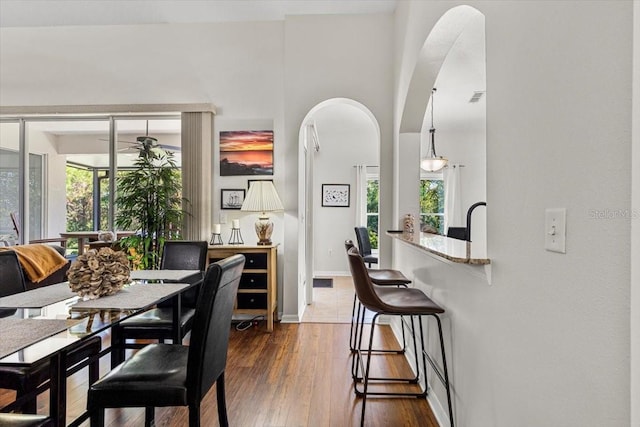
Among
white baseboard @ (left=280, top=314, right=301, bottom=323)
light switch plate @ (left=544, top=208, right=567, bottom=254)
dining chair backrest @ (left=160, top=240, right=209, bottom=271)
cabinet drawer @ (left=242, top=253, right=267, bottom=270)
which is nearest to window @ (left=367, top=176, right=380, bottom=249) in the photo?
white baseboard @ (left=280, top=314, right=301, bottom=323)

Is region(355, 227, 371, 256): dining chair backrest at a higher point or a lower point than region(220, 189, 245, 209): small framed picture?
lower

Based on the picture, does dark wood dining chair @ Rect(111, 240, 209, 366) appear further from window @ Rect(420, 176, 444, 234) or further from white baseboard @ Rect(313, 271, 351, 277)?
window @ Rect(420, 176, 444, 234)

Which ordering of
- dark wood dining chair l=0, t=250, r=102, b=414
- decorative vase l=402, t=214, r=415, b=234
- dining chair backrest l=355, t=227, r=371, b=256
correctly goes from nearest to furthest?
dark wood dining chair l=0, t=250, r=102, b=414
decorative vase l=402, t=214, r=415, b=234
dining chair backrest l=355, t=227, r=371, b=256

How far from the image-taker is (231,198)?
12.8ft

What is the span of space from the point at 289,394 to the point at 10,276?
1.83 m

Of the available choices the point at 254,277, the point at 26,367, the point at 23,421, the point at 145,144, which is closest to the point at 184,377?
→ the point at 23,421

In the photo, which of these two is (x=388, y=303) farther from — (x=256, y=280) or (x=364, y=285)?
(x=256, y=280)

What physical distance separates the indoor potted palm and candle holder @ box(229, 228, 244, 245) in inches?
23.4

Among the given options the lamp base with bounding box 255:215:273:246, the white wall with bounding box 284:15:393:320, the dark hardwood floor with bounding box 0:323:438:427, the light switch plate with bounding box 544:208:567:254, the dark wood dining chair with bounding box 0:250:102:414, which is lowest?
the dark hardwood floor with bounding box 0:323:438:427

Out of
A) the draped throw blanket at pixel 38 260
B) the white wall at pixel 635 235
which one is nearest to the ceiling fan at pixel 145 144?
the draped throw blanket at pixel 38 260

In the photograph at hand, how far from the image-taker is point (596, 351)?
750 millimetres

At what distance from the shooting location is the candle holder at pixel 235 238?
3.77 meters

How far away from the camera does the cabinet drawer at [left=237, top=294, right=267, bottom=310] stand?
138 inches

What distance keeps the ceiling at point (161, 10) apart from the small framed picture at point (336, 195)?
341cm
